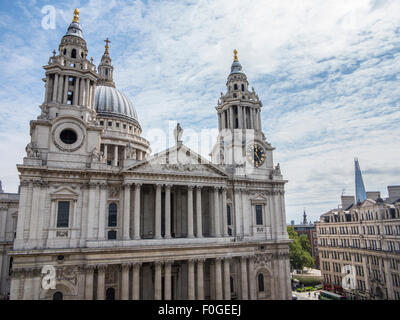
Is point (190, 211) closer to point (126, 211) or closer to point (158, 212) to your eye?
point (158, 212)

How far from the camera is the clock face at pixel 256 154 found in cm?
4619

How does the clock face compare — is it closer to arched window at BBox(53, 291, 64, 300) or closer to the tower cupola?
arched window at BBox(53, 291, 64, 300)

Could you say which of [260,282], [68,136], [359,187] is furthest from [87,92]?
[359,187]

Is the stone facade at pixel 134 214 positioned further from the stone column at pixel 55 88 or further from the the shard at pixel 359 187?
the the shard at pixel 359 187

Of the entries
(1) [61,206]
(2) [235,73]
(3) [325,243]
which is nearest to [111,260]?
(1) [61,206]

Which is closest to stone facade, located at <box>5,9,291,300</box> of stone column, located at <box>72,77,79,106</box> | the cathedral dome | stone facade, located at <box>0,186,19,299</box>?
stone column, located at <box>72,77,79,106</box>

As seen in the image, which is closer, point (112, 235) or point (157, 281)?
point (157, 281)

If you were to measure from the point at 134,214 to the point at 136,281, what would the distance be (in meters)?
7.50

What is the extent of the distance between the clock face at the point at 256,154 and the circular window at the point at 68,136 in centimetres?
2458

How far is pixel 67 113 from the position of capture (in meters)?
36.8

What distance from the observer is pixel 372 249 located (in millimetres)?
56781

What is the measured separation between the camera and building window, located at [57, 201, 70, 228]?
111 ft

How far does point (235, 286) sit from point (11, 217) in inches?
1488
